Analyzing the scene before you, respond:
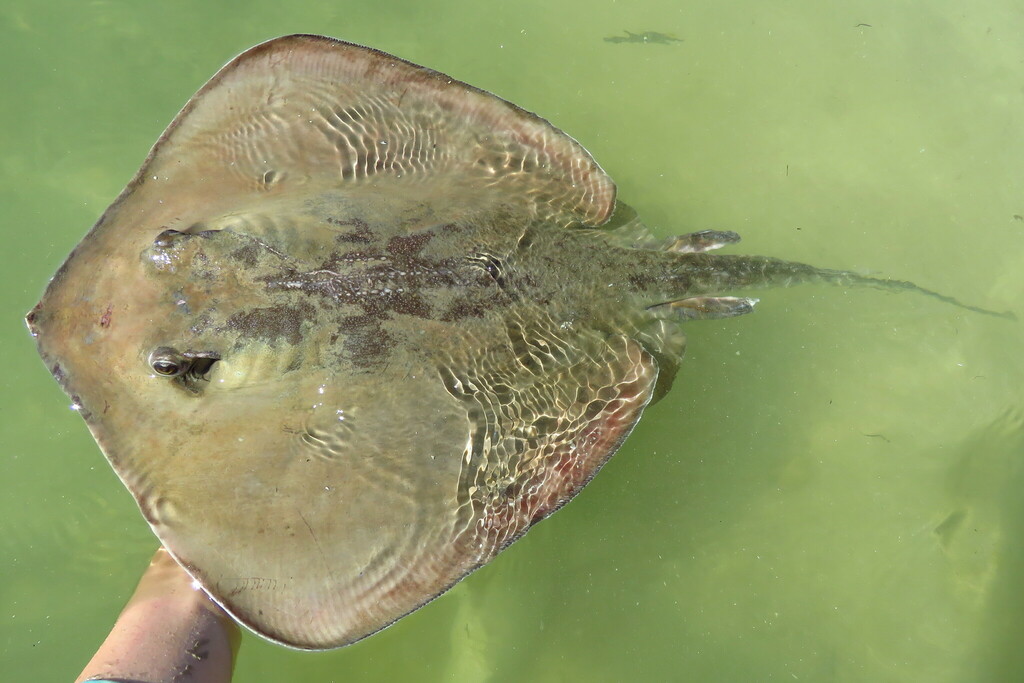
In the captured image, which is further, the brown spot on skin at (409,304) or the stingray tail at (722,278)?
the stingray tail at (722,278)

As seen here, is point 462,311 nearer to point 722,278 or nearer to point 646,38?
point 722,278

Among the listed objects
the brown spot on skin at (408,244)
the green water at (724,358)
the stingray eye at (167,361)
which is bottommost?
the green water at (724,358)

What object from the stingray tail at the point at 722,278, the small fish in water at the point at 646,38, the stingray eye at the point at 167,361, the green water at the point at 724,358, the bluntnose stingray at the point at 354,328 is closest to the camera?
the stingray eye at the point at 167,361

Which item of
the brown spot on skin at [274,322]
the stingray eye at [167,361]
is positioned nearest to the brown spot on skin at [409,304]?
the brown spot on skin at [274,322]

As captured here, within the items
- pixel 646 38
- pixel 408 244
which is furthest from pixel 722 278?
pixel 646 38

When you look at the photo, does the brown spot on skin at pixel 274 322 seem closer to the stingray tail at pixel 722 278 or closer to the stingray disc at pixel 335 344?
the stingray disc at pixel 335 344

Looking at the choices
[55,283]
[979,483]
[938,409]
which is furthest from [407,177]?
[979,483]

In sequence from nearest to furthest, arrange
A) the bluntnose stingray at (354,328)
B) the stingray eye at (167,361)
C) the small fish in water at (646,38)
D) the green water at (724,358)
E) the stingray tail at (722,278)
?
the stingray eye at (167,361) → the bluntnose stingray at (354,328) → the stingray tail at (722,278) → the green water at (724,358) → the small fish in water at (646,38)
